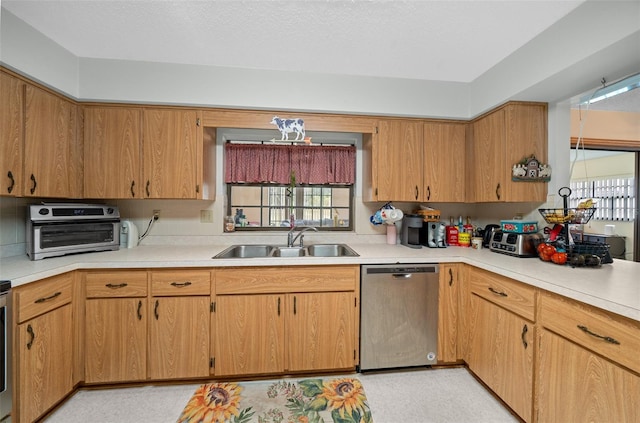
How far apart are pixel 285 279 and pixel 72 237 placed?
1.63 meters

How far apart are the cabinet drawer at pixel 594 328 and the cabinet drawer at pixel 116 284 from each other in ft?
8.33

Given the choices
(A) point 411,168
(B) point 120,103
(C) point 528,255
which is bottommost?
(C) point 528,255

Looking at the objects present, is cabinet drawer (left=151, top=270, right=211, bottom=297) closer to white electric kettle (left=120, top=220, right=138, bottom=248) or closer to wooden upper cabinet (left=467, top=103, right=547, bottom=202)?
white electric kettle (left=120, top=220, right=138, bottom=248)

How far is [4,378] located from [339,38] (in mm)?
2789

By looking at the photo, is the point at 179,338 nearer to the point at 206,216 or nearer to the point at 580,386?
the point at 206,216

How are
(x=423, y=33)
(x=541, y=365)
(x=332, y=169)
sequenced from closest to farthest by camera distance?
1. (x=541, y=365)
2. (x=423, y=33)
3. (x=332, y=169)

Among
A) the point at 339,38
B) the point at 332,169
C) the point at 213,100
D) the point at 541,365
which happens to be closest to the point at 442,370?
the point at 541,365

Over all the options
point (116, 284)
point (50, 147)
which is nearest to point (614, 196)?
point (116, 284)

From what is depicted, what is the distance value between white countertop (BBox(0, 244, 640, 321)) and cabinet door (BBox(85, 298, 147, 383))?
29 centimetres

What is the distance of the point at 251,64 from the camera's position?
7.02ft

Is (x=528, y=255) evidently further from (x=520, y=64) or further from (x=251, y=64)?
(x=251, y=64)

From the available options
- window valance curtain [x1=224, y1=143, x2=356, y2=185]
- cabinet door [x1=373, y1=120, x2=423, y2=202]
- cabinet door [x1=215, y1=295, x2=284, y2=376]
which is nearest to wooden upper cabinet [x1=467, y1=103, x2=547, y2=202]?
cabinet door [x1=373, y1=120, x2=423, y2=202]

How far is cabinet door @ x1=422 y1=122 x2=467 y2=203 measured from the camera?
97.1 inches

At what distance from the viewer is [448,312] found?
2.09 metres
